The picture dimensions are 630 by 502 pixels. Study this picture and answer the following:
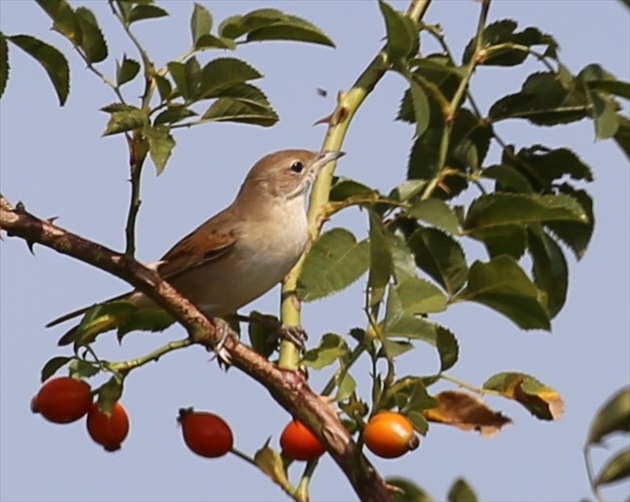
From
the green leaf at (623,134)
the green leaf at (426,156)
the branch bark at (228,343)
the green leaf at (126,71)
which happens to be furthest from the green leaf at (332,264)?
the green leaf at (623,134)

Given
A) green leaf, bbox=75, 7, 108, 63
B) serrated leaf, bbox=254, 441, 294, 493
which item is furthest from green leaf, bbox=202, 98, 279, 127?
serrated leaf, bbox=254, 441, 294, 493

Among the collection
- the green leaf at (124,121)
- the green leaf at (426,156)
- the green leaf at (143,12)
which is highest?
the green leaf at (143,12)

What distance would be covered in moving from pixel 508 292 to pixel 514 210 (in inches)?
9.9

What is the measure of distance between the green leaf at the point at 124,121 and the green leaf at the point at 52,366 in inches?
24.8

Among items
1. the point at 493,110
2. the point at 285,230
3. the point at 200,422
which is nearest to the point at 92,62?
the point at 200,422

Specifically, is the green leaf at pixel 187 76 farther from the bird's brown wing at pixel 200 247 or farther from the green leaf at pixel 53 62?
the bird's brown wing at pixel 200 247

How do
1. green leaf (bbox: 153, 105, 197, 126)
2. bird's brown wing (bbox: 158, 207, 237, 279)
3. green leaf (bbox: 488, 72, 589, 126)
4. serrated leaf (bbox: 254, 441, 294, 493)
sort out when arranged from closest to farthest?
green leaf (bbox: 153, 105, 197, 126)
serrated leaf (bbox: 254, 441, 294, 493)
green leaf (bbox: 488, 72, 589, 126)
bird's brown wing (bbox: 158, 207, 237, 279)

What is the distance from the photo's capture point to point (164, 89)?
2961mm

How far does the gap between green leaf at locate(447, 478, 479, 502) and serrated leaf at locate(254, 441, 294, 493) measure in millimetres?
1019

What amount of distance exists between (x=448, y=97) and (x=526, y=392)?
98cm

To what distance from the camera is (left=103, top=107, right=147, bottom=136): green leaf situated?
283cm

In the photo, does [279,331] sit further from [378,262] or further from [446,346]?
[378,262]

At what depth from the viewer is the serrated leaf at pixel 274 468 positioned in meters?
3.15

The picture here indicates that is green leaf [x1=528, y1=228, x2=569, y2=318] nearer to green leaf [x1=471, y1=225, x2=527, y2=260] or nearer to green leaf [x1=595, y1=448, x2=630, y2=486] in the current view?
green leaf [x1=471, y1=225, x2=527, y2=260]
